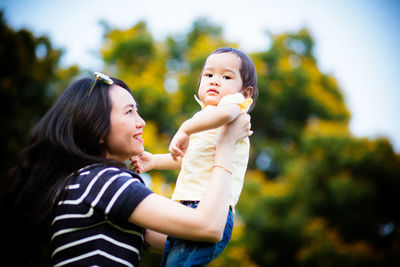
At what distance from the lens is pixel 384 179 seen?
9664 millimetres

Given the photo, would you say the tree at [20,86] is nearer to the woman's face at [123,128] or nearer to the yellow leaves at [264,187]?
the yellow leaves at [264,187]

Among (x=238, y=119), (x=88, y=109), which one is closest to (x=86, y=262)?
(x=88, y=109)

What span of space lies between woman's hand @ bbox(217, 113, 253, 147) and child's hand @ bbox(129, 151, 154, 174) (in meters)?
0.56

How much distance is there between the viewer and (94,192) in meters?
1.46

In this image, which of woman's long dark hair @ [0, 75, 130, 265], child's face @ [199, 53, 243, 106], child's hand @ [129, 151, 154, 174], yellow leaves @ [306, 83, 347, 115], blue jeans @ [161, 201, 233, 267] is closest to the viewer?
blue jeans @ [161, 201, 233, 267]

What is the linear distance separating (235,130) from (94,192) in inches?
27.1

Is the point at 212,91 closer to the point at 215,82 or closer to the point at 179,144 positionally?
the point at 215,82

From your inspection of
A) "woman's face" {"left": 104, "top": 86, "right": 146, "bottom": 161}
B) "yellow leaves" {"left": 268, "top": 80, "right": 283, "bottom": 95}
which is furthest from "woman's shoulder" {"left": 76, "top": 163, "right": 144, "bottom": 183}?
"yellow leaves" {"left": 268, "top": 80, "right": 283, "bottom": 95}

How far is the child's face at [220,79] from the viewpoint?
1.83 metres

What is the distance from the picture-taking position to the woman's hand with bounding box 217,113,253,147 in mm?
1599

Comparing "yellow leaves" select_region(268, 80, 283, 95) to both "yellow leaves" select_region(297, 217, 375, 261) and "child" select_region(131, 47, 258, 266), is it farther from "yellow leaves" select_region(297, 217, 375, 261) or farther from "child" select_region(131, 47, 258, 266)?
"child" select_region(131, 47, 258, 266)

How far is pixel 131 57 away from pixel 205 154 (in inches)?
499

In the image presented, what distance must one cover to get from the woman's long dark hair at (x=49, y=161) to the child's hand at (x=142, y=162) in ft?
0.94

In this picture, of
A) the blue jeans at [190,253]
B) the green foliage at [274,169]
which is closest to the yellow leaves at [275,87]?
the green foliage at [274,169]
